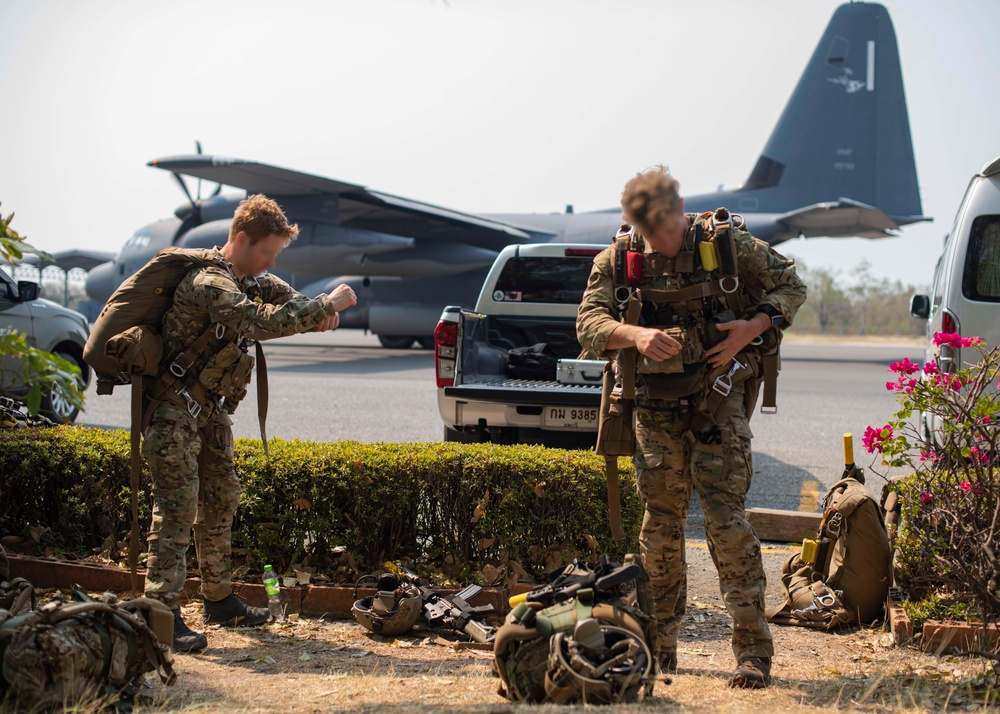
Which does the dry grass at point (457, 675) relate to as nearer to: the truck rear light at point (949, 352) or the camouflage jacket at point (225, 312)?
the camouflage jacket at point (225, 312)

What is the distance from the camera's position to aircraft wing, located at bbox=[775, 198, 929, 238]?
21297 millimetres

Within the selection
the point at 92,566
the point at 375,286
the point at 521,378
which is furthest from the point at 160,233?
the point at 92,566

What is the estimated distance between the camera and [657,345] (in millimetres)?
3518

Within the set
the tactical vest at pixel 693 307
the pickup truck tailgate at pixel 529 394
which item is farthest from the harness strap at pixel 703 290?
the pickup truck tailgate at pixel 529 394

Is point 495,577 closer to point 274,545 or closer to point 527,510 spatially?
point 527,510

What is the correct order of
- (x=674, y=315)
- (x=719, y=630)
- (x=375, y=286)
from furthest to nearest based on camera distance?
(x=375, y=286) → (x=719, y=630) → (x=674, y=315)

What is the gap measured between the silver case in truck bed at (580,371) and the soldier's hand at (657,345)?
3620 mm

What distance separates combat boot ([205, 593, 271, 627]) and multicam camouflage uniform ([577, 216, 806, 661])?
80.4 inches

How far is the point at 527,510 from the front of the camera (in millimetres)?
4844

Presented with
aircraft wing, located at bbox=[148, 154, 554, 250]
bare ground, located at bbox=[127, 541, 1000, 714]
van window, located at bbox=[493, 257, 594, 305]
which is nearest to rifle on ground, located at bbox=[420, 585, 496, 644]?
bare ground, located at bbox=[127, 541, 1000, 714]

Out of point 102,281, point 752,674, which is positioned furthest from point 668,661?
Answer: point 102,281

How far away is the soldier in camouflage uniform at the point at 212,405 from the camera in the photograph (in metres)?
4.11

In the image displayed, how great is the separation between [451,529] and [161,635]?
183 cm

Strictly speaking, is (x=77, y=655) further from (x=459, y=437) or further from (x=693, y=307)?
(x=459, y=437)
